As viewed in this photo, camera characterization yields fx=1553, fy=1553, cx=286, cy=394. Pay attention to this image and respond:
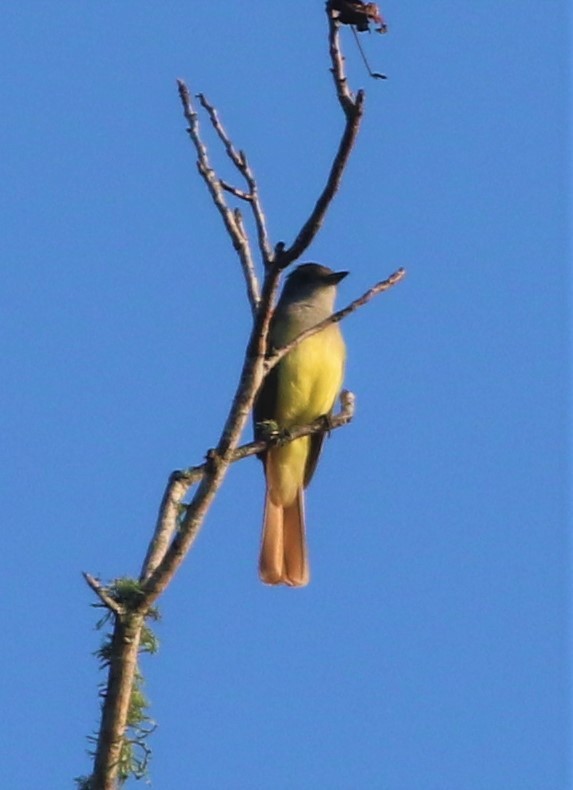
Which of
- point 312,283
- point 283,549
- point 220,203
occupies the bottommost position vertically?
point 220,203

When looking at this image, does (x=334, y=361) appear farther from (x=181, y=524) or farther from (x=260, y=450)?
(x=181, y=524)

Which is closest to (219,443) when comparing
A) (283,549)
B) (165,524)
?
(165,524)

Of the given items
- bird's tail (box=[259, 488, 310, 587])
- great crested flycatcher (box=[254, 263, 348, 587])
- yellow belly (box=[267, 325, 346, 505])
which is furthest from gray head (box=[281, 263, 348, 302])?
bird's tail (box=[259, 488, 310, 587])

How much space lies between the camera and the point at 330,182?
4.38 m

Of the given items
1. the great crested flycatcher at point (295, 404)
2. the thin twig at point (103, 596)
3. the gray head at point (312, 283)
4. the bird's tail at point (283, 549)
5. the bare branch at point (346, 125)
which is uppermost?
the gray head at point (312, 283)

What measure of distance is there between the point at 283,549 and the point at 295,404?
783 mm

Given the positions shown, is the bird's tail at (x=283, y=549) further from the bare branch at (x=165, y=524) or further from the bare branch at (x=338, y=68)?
the bare branch at (x=338, y=68)

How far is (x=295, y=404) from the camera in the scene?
840cm

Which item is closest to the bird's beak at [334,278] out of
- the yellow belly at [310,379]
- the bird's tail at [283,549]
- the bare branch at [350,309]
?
the yellow belly at [310,379]

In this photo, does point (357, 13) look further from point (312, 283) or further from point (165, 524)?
point (312, 283)

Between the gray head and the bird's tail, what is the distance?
122 cm

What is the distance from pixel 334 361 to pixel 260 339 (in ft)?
12.4

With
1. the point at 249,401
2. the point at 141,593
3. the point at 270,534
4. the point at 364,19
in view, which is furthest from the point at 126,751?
the point at 270,534

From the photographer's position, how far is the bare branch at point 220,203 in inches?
187
